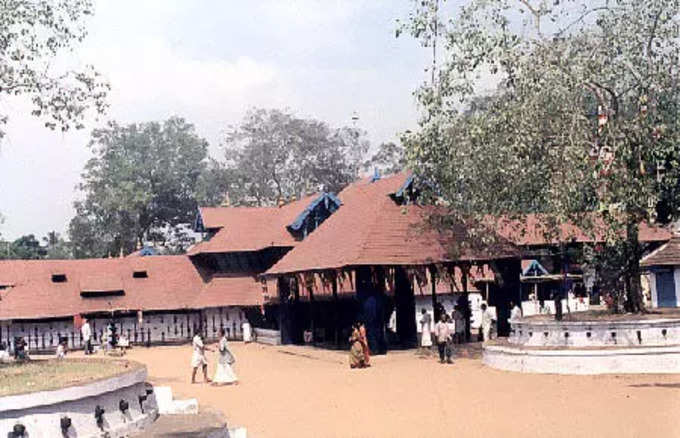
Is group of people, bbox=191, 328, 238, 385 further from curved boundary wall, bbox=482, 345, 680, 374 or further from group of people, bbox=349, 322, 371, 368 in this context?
curved boundary wall, bbox=482, 345, 680, 374

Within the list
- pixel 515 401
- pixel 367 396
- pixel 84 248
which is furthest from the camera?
pixel 84 248

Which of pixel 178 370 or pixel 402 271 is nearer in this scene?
pixel 178 370

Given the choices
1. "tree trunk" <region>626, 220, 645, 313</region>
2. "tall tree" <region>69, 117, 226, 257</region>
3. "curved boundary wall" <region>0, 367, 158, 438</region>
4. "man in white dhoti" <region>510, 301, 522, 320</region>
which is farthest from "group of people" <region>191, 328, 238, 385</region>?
"tall tree" <region>69, 117, 226, 257</region>

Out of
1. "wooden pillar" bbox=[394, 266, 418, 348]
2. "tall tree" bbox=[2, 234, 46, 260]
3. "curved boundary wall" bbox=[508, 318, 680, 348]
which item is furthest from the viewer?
"tall tree" bbox=[2, 234, 46, 260]

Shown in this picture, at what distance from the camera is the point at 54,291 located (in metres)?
32.5

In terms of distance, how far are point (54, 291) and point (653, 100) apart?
2322 centimetres

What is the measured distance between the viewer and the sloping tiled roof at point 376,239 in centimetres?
2222

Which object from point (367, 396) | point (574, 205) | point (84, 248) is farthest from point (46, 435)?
point (84, 248)

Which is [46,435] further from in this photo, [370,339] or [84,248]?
[84,248]

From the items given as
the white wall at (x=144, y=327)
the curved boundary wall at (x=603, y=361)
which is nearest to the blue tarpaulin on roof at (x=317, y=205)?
the white wall at (x=144, y=327)

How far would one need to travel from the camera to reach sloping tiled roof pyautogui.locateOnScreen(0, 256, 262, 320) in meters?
31.6

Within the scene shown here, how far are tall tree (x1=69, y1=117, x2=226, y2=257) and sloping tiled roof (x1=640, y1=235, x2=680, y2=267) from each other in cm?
3068

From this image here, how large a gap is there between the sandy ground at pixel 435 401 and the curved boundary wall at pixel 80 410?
→ 7.97ft

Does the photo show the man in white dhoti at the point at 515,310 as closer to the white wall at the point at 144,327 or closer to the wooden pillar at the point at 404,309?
the wooden pillar at the point at 404,309
